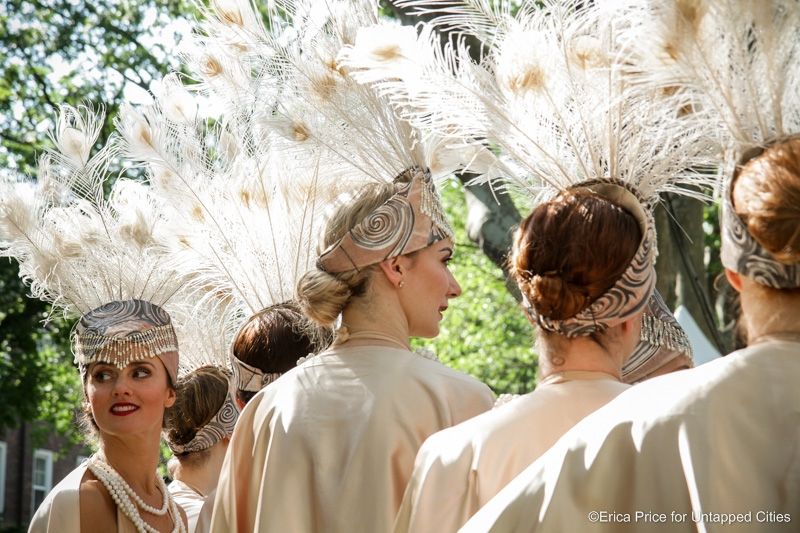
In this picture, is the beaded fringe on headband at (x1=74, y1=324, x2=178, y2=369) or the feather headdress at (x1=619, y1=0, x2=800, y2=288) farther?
the beaded fringe on headband at (x1=74, y1=324, x2=178, y2=369)

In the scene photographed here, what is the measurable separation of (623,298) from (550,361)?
249mm

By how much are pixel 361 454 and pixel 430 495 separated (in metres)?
0.58

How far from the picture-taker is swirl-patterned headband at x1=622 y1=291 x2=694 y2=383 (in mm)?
3904

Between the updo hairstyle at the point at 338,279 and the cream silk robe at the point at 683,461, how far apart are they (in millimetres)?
1533

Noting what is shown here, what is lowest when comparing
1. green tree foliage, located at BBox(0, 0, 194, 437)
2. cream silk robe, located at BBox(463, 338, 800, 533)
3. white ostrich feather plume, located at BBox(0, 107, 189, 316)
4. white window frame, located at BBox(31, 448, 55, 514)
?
cream silk robe, located at BBox(463, 338, 800, 533)

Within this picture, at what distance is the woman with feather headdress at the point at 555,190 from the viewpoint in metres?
2.96

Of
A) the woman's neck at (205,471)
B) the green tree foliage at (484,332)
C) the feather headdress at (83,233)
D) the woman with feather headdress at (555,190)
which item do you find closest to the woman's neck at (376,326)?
the woman with feather headdress at (555,190)

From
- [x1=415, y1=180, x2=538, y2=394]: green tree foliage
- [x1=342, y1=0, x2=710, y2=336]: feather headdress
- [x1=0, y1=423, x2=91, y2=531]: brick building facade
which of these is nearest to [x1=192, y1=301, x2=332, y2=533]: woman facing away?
[x1=342, y1=0, x2=710, y2=336]: feather headdress

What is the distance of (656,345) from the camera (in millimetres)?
3922

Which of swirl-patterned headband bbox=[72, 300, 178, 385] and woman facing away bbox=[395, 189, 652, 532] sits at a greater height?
swirl-patterned headband bbox=[72, 300, 178, 385]

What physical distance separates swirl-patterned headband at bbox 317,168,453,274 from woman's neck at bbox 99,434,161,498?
1.48 metres

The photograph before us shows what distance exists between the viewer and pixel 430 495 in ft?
9.79

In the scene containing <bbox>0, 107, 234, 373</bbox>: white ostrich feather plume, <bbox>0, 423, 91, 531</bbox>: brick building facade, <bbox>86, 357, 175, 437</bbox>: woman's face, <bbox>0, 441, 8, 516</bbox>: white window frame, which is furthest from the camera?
<bbox>0, 423, 91, 531</bbox>: brick building facade

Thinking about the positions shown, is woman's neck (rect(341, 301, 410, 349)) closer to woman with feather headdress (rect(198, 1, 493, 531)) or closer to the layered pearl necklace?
woman with feather headdress (rect(198, 1, 493, 531))
